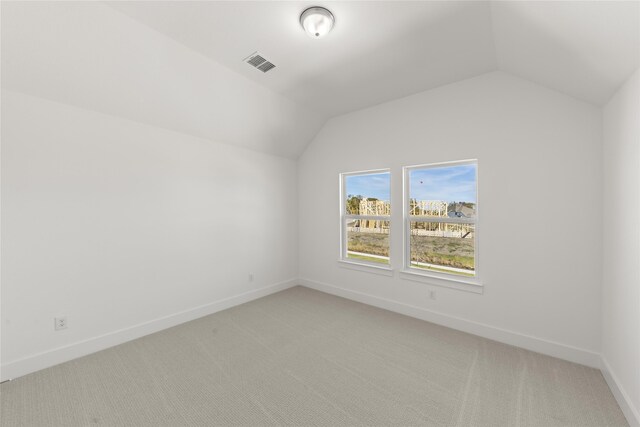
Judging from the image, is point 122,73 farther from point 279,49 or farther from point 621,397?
point 621,397

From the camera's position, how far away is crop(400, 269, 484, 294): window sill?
2781 mm

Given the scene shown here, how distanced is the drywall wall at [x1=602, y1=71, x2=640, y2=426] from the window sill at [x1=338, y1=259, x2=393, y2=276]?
197cm

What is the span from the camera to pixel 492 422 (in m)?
1.63

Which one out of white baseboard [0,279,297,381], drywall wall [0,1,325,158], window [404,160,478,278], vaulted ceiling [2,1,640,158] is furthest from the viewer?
window [404,160,478,278]

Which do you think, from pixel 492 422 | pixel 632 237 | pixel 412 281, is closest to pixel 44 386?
pixel 492 422

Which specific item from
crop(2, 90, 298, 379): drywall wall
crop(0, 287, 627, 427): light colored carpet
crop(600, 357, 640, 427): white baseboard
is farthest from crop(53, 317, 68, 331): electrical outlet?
crop(600, 357, 640, 427): white baseboard

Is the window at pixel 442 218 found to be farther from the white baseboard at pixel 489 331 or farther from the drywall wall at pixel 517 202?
the white baseboard at pixel 489 331

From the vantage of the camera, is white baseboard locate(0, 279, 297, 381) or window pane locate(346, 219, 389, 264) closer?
white baseboard locate(0, 279, 297, 381)

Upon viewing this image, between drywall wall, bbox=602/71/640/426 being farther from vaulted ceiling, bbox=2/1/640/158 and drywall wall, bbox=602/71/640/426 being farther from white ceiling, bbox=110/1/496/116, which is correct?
white ceiling, bbox=110/1/496/116

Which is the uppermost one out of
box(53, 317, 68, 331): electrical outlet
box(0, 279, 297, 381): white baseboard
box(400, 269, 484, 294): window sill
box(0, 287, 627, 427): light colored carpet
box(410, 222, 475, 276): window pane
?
box(410, 222, 475, 276): window pane

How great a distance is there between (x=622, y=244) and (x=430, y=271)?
166 centimetres

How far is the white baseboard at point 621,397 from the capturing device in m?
1.55

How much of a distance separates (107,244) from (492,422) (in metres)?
3.52

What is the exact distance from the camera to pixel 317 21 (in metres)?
1.89
